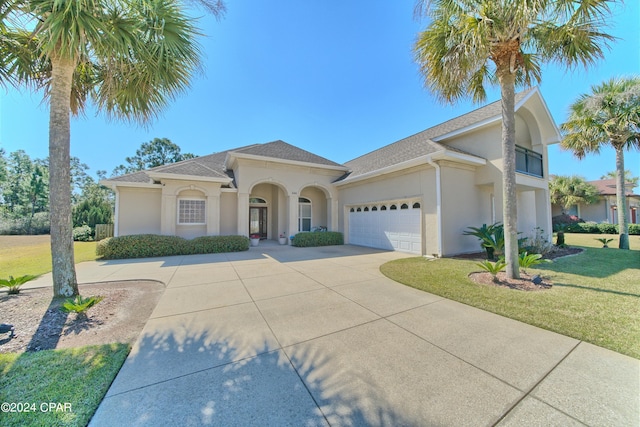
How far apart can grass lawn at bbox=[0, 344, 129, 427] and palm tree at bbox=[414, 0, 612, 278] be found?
785cm

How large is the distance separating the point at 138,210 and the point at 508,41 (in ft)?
54.5

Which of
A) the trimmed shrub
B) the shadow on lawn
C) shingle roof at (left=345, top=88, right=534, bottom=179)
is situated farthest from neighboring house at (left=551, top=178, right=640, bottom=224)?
the trimmed shrub

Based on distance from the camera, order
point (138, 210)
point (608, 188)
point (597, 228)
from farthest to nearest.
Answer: point (608, 188) → point (597, 228) → point (138, 210)

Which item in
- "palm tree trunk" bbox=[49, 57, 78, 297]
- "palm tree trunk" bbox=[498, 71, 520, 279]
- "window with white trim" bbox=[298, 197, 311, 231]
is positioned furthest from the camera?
"window with white trim" bbox=[298, 197, 311, 231]

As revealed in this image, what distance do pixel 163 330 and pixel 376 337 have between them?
10.4 feet

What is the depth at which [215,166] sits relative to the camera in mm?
16344

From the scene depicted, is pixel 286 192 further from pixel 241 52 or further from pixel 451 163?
pixel 451 163

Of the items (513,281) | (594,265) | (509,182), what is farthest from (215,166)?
(594,265)

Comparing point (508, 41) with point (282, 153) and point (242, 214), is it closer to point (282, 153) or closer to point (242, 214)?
point (282, 153)

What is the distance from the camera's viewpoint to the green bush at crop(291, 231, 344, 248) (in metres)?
13.3

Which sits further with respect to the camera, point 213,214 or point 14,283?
point 213,214

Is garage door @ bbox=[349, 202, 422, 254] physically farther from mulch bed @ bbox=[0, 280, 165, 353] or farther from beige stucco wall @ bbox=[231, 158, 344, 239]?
mulch bed @ bbox=[0, 280, 165, 353]

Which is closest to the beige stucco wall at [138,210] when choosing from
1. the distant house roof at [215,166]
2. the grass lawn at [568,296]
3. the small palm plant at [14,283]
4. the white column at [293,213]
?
the distant house roof at [215,166]

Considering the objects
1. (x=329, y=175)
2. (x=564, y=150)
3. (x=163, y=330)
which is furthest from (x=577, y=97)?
(x=163, y=330)
